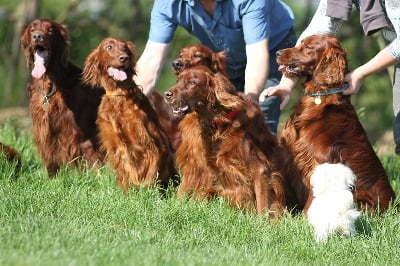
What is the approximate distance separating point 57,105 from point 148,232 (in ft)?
7.24

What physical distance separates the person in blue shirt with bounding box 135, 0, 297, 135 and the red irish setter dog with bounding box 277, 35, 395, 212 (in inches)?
10.3

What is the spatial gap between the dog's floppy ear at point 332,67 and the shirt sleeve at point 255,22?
53 centimetres

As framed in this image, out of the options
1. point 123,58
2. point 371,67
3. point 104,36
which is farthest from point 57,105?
point 104,36

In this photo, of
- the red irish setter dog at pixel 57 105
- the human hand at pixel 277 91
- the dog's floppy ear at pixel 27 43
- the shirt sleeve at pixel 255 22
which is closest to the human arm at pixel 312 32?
the human hand at pixel 277 91

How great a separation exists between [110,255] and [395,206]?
2.54m

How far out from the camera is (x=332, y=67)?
5707mm

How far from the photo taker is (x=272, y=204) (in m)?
5.73

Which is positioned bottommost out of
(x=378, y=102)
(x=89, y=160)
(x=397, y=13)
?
(x=378, y=102)

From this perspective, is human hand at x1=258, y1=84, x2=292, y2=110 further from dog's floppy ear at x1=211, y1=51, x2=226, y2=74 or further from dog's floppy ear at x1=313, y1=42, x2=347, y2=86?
dog's floppy ear at x1=211, y1=51, x2=226, y2=74

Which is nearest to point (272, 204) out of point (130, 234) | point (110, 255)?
point (130, 234)

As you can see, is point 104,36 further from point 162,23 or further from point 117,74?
point 117,74

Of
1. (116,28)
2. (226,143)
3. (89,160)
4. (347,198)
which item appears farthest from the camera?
(116,28)

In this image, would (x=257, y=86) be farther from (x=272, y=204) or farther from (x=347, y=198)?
(x=347, y=198)

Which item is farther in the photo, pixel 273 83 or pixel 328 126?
pixel 273 83
